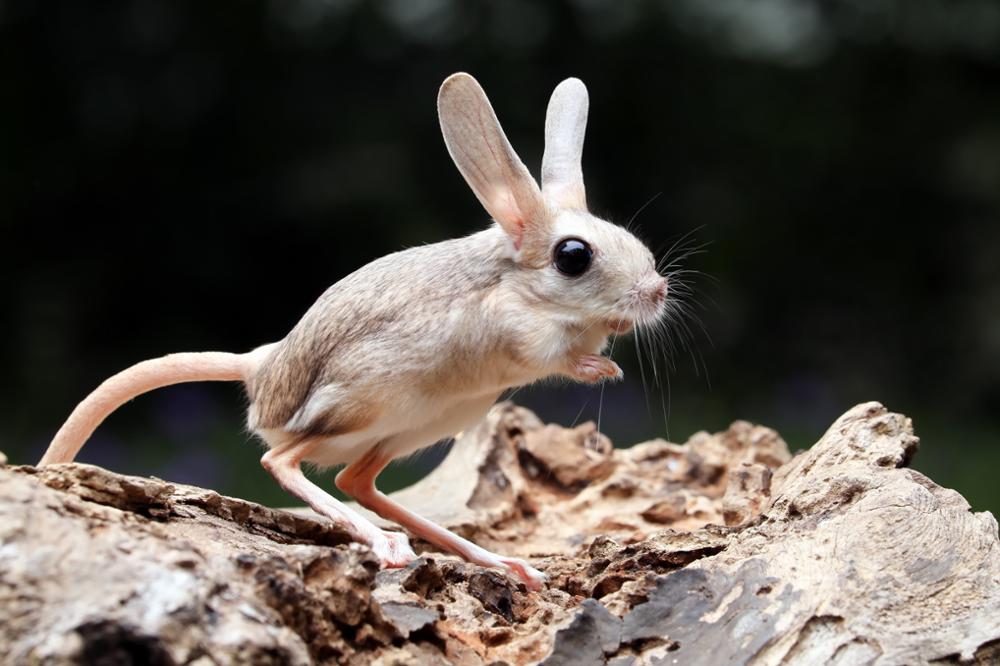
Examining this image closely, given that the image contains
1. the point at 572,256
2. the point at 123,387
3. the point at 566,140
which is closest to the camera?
the point at 572,256

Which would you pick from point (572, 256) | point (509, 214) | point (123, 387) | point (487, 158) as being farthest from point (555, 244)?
point (123, 387)

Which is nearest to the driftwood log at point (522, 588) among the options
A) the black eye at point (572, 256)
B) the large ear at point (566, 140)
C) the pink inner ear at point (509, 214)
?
the black eye at point (572, 256)

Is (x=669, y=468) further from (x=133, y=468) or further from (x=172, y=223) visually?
(x=172, y=223)

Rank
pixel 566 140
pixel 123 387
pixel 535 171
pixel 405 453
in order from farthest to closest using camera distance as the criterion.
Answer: pixel 535 171 < pixel 566 140 < pixel 405 453 < pixel 123 387

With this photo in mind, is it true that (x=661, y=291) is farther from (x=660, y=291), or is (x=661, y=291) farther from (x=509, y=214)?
(x=509, y=214)

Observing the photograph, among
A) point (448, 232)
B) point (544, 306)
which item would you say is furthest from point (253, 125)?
point (544, 306)

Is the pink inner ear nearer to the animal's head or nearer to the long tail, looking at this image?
the animal's head
